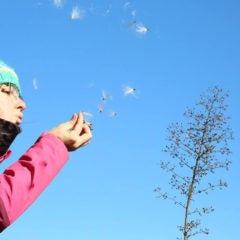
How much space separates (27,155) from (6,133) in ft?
0.30

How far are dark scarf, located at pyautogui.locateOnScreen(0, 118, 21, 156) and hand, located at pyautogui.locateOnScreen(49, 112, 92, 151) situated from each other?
0.13 metres

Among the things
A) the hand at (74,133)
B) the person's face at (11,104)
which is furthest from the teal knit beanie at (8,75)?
the hand at (74,133)

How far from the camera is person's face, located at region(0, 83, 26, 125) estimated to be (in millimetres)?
1585

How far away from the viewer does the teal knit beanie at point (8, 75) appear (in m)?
1.82

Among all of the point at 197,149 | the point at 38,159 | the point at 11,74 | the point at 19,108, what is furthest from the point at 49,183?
the point at 197,149

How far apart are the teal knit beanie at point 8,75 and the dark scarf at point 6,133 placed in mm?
333

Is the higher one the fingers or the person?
the fingers

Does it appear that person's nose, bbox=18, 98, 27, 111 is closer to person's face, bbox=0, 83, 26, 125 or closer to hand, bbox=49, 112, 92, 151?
person's face, bbox=0, 83, 26, 125

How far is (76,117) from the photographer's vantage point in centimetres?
165

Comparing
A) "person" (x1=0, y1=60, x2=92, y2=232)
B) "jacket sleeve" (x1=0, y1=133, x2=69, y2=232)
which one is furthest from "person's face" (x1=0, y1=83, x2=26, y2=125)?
"jacket sleeve" (x1=0, y1=133, x2=69, y2=232)

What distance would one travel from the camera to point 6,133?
150 centimetres

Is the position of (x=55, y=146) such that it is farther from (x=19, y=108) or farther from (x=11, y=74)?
(x=11, y=74)

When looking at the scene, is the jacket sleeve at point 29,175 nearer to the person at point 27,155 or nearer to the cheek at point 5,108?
the person at point 27,155

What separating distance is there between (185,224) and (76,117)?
2001 cm
